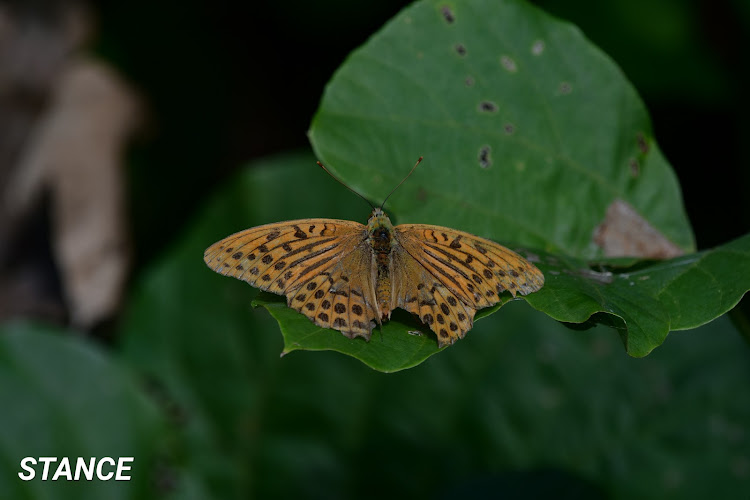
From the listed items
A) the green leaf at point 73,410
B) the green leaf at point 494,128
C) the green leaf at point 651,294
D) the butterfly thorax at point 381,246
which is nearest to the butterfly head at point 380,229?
the butterfly thorax at point 381,246

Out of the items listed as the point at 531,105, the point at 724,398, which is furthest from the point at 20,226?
the point at 724,398

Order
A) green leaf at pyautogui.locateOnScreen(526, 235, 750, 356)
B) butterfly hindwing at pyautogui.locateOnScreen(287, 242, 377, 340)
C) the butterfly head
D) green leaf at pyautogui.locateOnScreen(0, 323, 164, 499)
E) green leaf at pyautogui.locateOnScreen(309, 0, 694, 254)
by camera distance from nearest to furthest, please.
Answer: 1. green leaf at pyautogui.locateOnScreen(526, 235, 750, 356)
2. butterfly hindwing at pyautogui.locateOnScreen(287, 242, 377, 340)
3. green leaf at pyautogui.locateOnScreen(309, 0, 694, 254)
4. the butterfly head
5. green leaf at pyautogui.locateOnScreen(0, 323, 164, 499)

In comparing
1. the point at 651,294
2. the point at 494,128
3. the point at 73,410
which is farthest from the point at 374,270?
the point at 73,410

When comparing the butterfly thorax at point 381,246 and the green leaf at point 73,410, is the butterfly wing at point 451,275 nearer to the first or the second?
the butterfly thorax at point 381,246

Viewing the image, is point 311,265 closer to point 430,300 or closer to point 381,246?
point 381,246

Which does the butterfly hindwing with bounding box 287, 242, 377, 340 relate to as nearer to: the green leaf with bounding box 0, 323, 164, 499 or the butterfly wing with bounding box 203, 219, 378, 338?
the butterfly wing with bounding box 203, 219, 378, 338

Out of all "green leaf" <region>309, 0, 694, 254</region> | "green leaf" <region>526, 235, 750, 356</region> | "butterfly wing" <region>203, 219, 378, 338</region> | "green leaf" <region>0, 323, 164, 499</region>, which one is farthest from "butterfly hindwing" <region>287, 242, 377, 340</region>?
"green leaf" <region>0, 323, 164, 499</region>

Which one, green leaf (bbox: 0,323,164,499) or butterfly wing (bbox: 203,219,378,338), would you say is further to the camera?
green leaf (bbox: 0,323,164,499)

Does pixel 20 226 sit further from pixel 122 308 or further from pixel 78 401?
pixel 78 401

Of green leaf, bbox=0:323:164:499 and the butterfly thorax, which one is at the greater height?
the butterfly thorax
